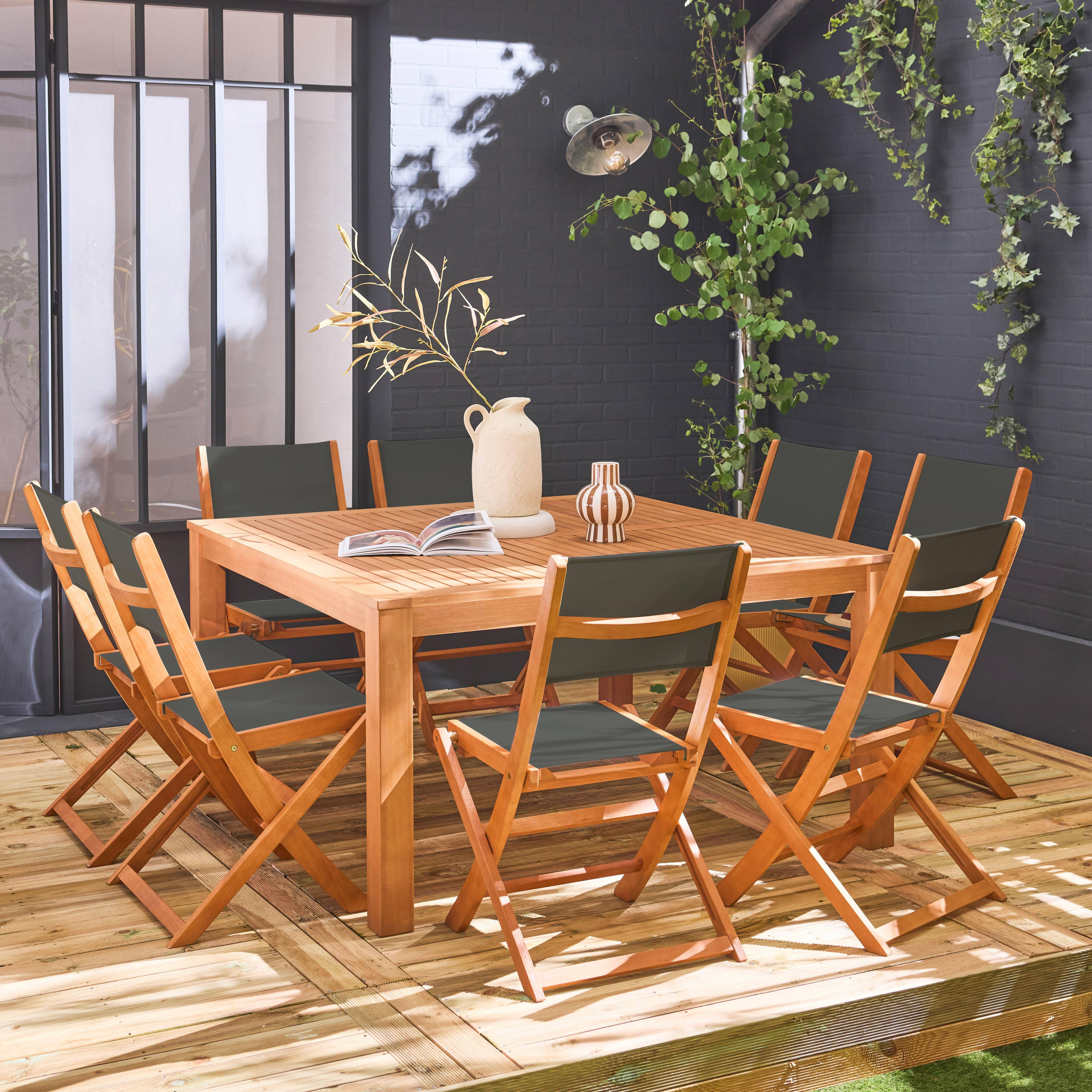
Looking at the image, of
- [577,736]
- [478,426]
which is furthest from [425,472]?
[577,736]

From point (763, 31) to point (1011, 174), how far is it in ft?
5.24

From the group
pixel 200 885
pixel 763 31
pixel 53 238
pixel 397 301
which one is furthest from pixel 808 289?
pixel 200 885

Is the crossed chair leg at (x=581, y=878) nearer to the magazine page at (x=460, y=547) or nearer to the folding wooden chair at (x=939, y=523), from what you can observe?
the magazine page at (x=460, y=547)

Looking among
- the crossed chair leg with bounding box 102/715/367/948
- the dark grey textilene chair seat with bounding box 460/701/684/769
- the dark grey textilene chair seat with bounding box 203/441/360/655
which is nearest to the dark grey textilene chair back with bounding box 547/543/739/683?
the dark grey textilene chair seat with bounding box 460/701/684/769

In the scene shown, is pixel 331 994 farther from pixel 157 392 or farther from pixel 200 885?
pixel 157 392

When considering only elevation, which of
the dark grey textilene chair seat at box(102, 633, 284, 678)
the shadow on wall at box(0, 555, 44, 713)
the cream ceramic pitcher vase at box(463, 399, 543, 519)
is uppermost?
the cream ceramic pitcher vase at box(463, 399, 543, 519)

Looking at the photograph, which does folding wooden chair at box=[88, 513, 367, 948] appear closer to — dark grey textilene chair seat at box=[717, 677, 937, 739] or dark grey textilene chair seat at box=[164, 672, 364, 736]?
dark grey textilene chair seat at box=[164, 672, 364, 736]

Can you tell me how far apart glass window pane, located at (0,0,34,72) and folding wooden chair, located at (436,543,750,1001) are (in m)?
3.29

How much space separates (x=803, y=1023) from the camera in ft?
9.03

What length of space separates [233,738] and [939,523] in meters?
2.58

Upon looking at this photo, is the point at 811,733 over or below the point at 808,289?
below

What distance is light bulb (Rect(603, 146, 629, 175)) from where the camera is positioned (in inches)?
227

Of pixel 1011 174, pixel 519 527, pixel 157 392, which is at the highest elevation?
pixel 1011 174

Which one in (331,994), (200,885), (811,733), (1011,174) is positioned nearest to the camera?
(331,994)
